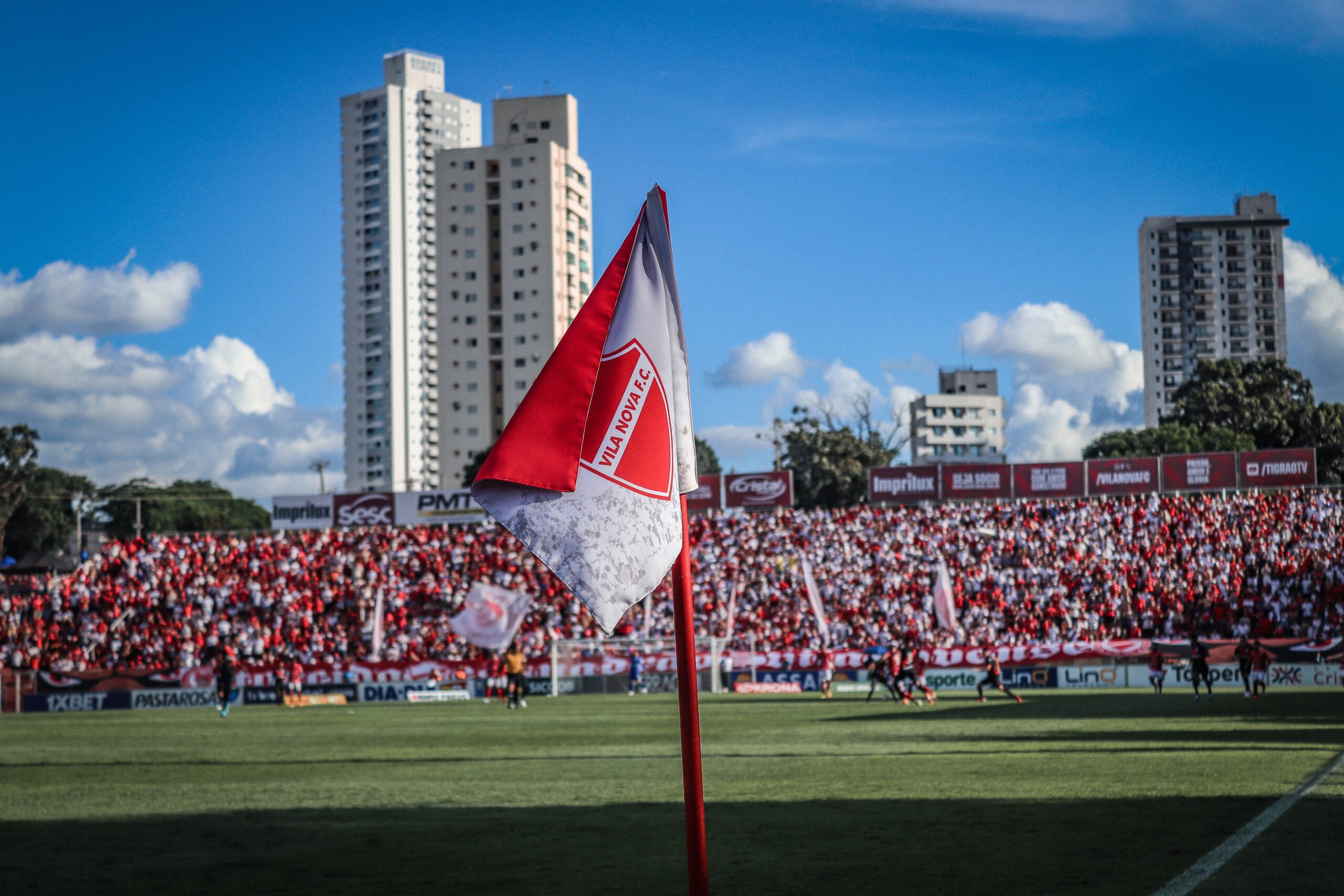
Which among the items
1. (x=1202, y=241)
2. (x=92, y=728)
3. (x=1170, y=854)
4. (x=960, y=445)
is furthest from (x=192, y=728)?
(x=1202, y=241)

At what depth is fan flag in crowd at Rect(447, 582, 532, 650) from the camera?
47938mm

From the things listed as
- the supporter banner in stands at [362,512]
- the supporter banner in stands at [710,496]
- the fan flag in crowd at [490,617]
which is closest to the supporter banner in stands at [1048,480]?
the supporter banner in stands at [710,496]

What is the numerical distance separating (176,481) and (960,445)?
110451 mm

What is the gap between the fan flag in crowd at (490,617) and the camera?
47.9 metres

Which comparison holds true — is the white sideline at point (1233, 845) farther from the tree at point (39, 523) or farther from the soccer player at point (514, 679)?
the tree at point (39, 523)

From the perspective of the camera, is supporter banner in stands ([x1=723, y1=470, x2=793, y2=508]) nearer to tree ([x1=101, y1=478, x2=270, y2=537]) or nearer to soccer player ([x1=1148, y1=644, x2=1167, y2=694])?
soccer player ([x1=1148, y1=644, x2=1167, y2=694])

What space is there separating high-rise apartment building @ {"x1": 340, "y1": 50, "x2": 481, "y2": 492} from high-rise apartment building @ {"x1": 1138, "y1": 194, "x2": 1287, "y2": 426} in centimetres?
10496

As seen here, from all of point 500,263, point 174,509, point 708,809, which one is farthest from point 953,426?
point 708,809

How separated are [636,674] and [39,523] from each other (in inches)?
3258

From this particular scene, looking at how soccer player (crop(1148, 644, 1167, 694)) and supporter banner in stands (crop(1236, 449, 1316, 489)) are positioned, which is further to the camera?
supporter banner in stands (crop(1236, 449, 1316, 489))

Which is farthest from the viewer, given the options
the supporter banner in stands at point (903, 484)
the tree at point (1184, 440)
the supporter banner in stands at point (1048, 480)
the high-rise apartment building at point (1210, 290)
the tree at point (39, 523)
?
the high-rise apartment building at point (1210, 290)

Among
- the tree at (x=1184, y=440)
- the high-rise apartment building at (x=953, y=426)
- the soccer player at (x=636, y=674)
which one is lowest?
the soccer player at (x=636, y=674)

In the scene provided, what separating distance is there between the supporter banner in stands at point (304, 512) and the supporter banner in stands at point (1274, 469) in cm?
4492

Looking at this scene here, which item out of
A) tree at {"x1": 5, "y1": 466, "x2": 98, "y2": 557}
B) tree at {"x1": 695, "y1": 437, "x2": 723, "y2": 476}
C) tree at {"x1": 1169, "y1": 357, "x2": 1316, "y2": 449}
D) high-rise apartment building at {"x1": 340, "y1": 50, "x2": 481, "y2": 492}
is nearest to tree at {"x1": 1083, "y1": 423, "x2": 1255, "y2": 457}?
tree at {"x1": 1169, "y1": 357, "x2": 1316, "y2": 449}
